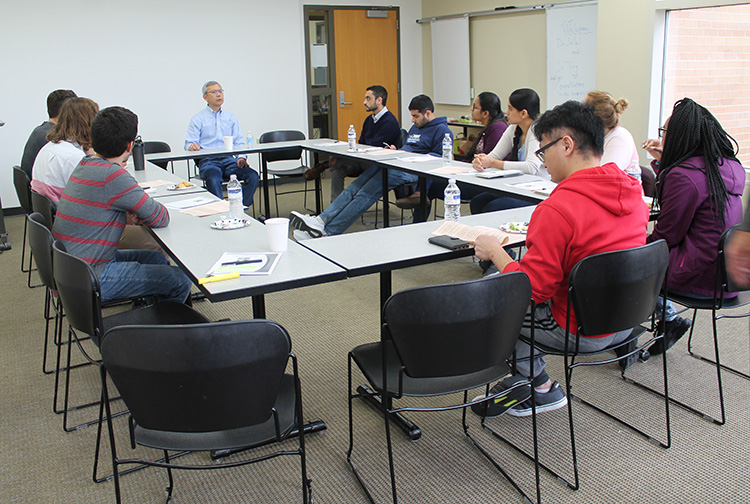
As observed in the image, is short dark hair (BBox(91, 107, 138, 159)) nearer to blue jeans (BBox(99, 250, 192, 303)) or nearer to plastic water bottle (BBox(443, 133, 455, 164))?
blue jeans (BBox(99, 250, 192, 303))

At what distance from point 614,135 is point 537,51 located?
3824mm

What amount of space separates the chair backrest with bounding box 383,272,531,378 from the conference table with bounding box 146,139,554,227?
1518mm

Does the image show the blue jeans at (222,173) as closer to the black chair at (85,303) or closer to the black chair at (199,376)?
the black chair at (85,303)

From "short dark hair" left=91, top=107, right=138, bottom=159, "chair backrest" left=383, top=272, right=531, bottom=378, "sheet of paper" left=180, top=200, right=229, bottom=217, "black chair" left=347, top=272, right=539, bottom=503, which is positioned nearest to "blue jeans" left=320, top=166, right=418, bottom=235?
"sheet of paper" left=180, top=200, right=229, bottom=217

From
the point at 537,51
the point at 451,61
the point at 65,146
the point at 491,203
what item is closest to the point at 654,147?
the point at 491,203

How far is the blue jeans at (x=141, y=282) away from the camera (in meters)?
2.63

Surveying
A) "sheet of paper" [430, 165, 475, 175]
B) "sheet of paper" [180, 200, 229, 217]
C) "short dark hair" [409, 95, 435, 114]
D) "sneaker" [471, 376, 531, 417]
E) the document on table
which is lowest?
"sneaker" [471, 376, 531, 417]

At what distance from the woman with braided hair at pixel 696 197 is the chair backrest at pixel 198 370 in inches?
70.8

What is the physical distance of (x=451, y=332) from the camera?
1.74 metres

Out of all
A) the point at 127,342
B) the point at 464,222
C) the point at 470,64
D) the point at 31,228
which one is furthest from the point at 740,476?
the point at 470,64

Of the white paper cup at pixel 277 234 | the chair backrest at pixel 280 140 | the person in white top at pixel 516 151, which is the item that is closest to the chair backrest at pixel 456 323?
the white paper cup at pixel 277 234

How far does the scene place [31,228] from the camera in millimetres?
2559

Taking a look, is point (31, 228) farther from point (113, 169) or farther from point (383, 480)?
point (383, 480)

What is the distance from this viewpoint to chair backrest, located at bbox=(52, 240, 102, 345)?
2.03 metres
